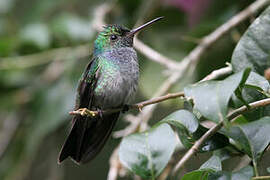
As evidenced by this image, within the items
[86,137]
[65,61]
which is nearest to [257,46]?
[86,137]

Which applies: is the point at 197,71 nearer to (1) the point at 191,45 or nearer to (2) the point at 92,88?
(1) the point at 191,45

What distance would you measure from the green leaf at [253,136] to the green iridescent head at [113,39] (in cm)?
156

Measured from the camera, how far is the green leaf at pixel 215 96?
126cm

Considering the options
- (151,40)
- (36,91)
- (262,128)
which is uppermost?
(262,128)

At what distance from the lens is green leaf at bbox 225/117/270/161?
1.48 meters

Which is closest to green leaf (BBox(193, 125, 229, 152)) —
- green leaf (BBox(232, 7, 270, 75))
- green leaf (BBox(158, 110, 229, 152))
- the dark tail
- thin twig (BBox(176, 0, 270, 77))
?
green leaf (BBox(158, 110, 229, 152))

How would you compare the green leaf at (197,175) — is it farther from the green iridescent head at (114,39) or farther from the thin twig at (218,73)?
the green iridescent head at (114,39)

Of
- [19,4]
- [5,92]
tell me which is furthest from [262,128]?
[19,4]

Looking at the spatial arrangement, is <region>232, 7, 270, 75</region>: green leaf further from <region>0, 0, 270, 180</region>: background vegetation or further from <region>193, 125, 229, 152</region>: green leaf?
<region>0, 0, 270, 180</region>: background vegetation

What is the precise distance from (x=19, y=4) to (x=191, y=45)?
7.14 ft

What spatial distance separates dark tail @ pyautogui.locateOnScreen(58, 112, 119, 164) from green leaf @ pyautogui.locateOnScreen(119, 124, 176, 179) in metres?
0.79

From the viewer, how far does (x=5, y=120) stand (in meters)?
4.16

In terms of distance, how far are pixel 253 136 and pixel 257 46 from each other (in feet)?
1.92

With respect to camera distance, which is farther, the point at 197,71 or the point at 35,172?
the point at 35,172
